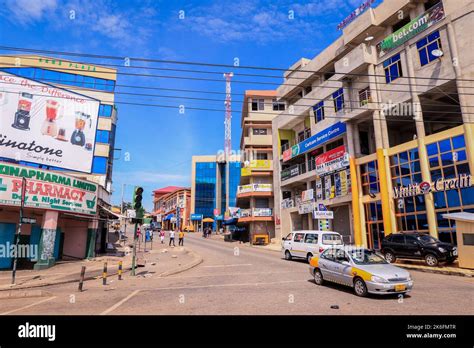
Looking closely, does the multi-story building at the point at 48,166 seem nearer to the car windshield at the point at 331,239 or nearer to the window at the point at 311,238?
the window at the point at 311,238

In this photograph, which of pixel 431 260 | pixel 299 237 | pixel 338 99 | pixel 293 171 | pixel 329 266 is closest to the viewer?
pixel 329 266

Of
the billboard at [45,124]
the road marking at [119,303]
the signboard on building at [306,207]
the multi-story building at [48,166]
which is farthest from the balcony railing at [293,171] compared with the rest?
the road marking at [119,303]

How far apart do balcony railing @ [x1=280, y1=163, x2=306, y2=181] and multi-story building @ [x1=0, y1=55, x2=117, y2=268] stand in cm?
2117

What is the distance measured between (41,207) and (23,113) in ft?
19.8

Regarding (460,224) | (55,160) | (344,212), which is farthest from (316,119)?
(55,160)

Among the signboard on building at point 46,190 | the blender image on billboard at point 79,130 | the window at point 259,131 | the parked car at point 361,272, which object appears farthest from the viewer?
the window at point 259,131

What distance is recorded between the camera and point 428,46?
20.8 meters

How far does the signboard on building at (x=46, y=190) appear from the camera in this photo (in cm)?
1517

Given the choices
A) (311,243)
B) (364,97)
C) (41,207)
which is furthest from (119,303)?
(364,97)

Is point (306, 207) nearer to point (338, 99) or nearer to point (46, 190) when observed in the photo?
point (338, 99)

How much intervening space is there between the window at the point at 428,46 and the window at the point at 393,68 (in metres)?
1.75

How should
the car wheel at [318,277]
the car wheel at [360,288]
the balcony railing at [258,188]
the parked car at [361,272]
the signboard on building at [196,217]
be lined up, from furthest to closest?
the signboard on building at [196,217] < the balcony railing at [258,188] < the car wheel at [318,277] < the car wheel at [360,288] < the parked car at [361,272]
